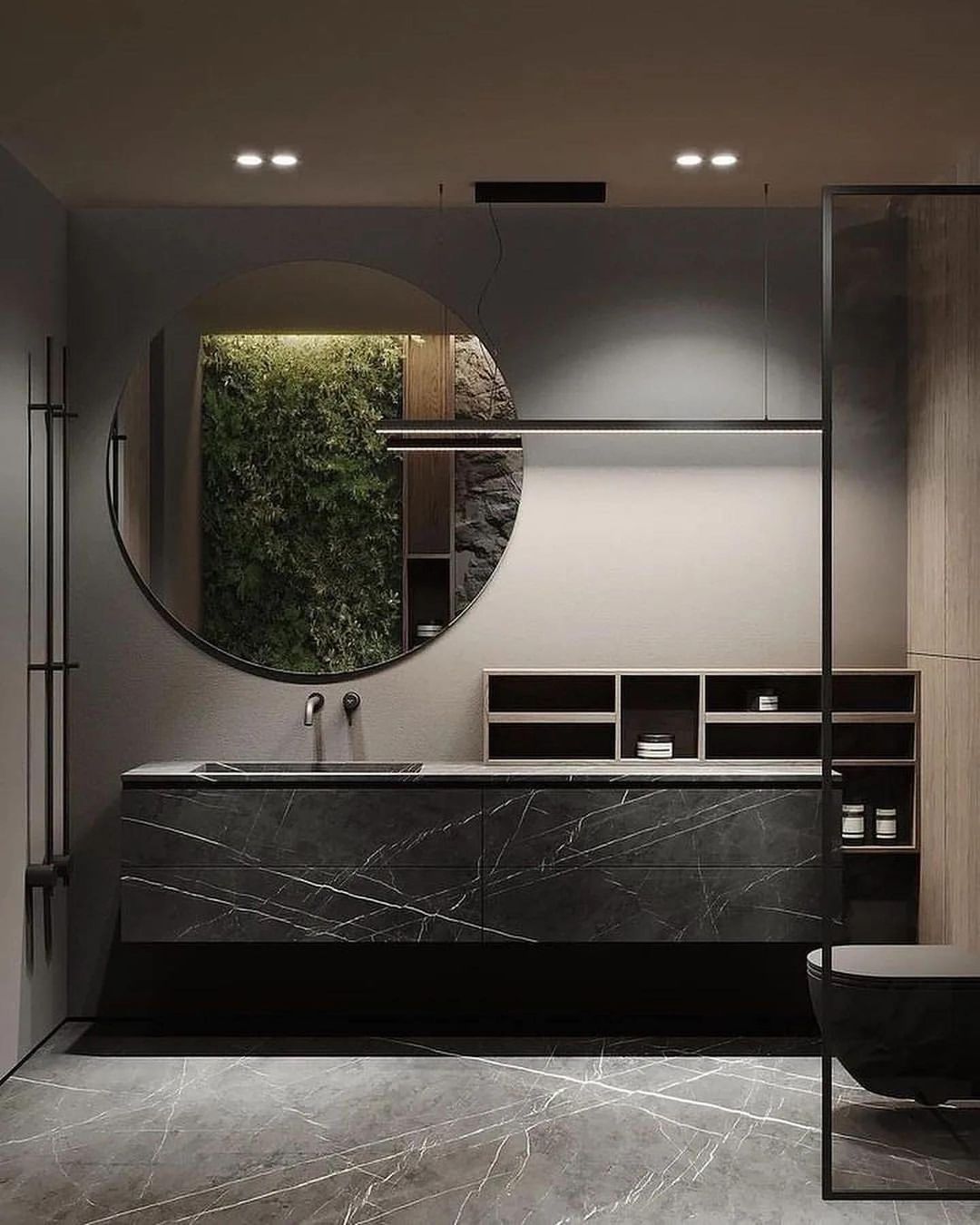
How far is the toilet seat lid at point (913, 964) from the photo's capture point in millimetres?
2543

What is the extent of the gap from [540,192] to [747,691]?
5.37ft

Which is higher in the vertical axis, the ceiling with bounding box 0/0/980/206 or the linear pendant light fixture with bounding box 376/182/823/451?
the ceiling with bounding box 0/0/980/206

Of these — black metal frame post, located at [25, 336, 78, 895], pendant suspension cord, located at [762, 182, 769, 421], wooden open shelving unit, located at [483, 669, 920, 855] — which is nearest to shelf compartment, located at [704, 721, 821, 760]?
wooden open shelving unit, located at [483, 669, 920, 855]

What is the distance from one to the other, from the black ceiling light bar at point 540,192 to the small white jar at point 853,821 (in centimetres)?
206

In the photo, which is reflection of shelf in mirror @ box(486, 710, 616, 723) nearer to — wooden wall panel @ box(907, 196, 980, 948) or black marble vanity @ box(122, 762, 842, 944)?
black marble vanity @ box(122, 762, 842, 944)

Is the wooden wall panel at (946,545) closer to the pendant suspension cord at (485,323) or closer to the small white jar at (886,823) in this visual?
the small white jar at (886,823)

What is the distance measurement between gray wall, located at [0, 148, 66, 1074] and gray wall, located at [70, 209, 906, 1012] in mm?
338

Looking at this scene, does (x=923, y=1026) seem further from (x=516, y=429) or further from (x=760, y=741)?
(x=516, y=429)

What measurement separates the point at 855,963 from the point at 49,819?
241cm

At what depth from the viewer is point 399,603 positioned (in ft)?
13.3

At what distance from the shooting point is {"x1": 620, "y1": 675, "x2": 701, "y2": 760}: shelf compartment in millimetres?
4055

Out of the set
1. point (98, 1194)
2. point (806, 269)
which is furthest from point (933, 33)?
point (98, 1194)

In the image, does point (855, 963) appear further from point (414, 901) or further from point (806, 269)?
point (806, 269)

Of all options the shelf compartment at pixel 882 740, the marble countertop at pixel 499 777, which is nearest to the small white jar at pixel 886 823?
the shelf compartment at pixel 882 740
